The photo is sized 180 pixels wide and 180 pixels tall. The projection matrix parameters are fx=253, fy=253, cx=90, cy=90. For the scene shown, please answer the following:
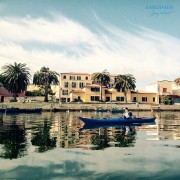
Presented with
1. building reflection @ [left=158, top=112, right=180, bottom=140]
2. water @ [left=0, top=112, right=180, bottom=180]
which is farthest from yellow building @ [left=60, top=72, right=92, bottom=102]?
water @ [left=0, top=112, right=180, bottom=180]

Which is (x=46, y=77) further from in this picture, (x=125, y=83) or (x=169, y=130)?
(x=169, y=130)

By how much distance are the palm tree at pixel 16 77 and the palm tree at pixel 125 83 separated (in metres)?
30.1

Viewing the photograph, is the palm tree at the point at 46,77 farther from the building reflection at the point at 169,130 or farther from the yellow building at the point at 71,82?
the building reflection at the point at 169,130

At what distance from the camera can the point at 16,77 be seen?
253ft

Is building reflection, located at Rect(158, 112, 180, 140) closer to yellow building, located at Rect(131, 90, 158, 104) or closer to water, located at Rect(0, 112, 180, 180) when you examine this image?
water, located at Rect(0, 112, 180, 180)

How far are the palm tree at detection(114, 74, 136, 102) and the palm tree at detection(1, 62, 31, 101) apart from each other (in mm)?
30088

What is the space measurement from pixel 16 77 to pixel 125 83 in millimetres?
35188

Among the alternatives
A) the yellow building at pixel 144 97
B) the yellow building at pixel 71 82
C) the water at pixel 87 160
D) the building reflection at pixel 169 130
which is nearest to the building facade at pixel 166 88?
the yellow building at pixel 144 97

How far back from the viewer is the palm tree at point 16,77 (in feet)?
254

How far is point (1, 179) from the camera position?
33.1 feet

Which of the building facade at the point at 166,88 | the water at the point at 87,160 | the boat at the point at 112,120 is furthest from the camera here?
the building facade at the point at 166,88

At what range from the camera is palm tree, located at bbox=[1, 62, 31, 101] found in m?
77.4

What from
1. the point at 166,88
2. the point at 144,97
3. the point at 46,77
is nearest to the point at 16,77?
the point at 46,77

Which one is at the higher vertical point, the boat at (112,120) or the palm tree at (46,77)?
the palm tree at (46,77)
